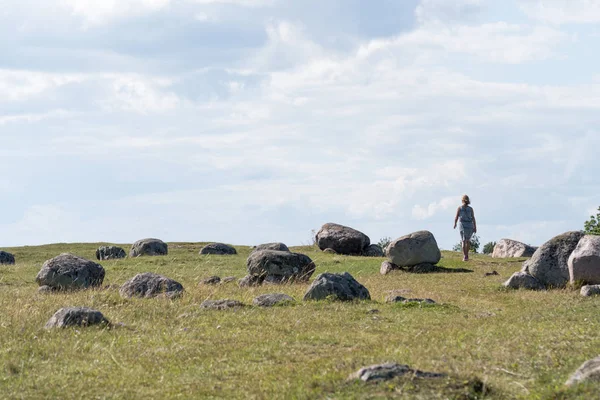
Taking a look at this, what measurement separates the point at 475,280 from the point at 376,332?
51.9ft

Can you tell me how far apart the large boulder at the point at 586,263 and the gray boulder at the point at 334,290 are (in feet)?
29.7

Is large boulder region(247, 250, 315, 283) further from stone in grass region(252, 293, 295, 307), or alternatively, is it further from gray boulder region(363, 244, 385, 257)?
gray boulder region(363, 244, 385, 257)

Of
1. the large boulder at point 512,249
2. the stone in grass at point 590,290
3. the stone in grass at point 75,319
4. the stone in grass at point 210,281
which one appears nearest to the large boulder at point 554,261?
the stone in grass at point 590,290

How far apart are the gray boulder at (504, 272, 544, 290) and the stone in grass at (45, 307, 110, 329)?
55.0ft

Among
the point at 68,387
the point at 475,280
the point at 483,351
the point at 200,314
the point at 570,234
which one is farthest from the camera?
the point at 475,280

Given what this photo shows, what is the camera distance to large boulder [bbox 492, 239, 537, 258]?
48.8 m

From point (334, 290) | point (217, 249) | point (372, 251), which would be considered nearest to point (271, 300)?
point (334, 290)

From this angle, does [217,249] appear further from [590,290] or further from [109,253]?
[590,290]

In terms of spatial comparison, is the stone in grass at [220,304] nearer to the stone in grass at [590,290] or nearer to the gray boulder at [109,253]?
the stone in grass at [590,290]

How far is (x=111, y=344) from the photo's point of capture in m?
15.2

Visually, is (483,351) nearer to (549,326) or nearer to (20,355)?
(549,326)

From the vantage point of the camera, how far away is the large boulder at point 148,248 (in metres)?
52.3

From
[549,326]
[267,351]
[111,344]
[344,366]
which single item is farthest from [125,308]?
[549,326]

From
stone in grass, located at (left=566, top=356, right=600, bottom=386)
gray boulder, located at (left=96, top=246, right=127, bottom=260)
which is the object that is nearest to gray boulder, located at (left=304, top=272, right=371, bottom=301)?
stone in grass, located at (left=566, top=356, right=600, bottom=386)
